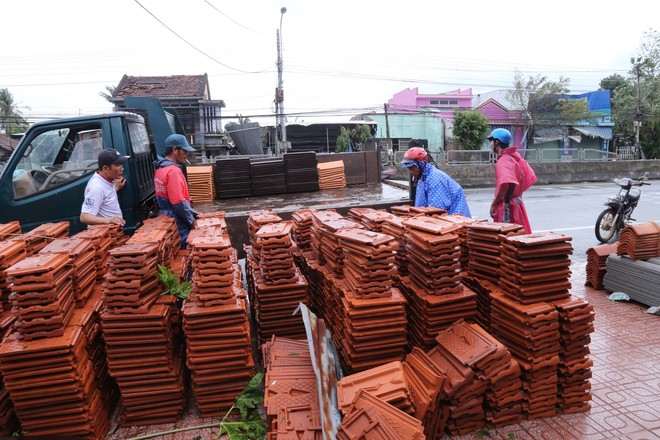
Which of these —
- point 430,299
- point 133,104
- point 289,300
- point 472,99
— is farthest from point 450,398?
point 472,99

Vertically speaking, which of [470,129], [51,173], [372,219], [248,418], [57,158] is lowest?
[248,418]

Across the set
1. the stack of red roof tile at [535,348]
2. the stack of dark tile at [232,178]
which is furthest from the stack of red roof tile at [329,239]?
the stack of dark tile at [232,178]

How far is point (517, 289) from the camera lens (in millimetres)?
3428

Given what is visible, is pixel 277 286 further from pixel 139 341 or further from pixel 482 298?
pixel 482 298

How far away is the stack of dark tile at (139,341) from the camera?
3.29 metres

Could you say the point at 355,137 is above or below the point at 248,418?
above

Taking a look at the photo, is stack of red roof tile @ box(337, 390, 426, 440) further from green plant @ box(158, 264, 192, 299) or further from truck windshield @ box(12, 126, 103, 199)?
truck windshield @ box(12, 126, 103, 199)

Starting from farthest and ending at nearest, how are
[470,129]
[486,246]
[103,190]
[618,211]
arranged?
1. [470,129]
2. [618,211]
3. [103,190]
4. [486,246]

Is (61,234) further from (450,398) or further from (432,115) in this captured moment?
(432,115)

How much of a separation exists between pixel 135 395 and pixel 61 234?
229 cm

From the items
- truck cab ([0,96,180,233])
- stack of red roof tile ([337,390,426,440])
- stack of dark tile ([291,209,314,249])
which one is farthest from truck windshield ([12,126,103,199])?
stack of red roof tile ([337,390,426,440])

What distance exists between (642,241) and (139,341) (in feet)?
20.3

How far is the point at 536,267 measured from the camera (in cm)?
339

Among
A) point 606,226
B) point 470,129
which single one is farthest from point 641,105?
point 606,226
